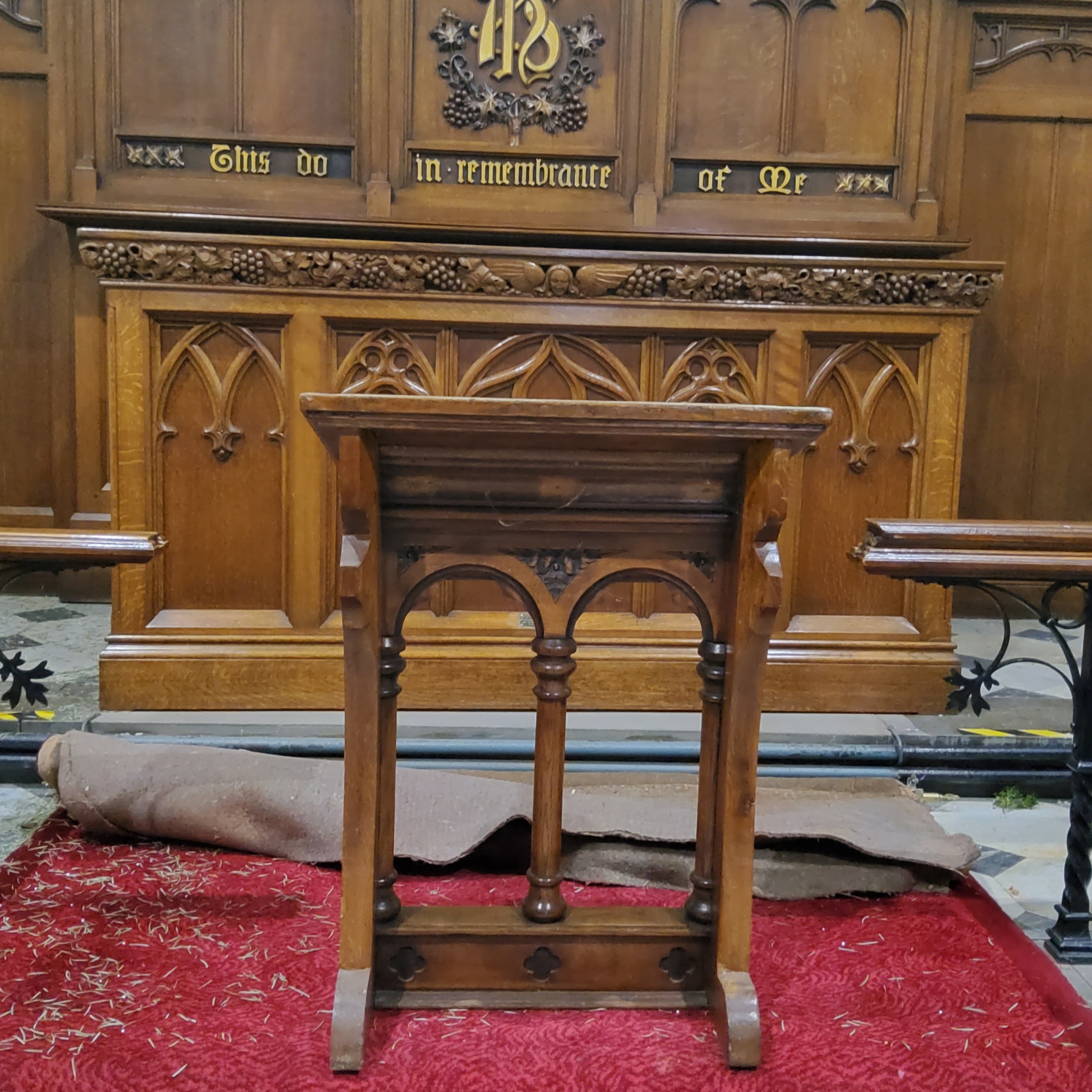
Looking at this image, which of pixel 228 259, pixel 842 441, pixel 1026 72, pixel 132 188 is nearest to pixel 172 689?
pixel 228 259

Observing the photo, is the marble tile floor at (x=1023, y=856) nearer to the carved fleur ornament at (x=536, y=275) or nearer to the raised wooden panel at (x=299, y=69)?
the carved fleur ornament at (x=536, y=275)

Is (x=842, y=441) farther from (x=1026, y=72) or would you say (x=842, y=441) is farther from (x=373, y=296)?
(x=1026, y=72)

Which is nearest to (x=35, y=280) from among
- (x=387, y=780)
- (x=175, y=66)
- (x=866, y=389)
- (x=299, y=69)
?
(x=175, y=66)

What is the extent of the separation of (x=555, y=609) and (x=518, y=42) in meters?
2.40

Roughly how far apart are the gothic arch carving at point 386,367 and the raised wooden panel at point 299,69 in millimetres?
856

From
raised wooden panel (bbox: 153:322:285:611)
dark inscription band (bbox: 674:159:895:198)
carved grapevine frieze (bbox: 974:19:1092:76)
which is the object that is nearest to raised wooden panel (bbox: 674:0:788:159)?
dark inscription band (bbox: 674:159:895:198)

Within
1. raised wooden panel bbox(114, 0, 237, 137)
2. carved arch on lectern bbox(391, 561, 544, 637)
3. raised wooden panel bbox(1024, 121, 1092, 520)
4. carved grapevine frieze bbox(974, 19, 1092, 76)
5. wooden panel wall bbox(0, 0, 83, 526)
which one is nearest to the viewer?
carved arch on lectern bbox(391, 561, 544, 637)

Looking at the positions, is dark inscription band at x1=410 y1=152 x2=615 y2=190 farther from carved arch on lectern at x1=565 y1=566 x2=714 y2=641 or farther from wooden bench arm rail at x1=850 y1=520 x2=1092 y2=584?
carved arch on lectern at x1=565 y1=566 x2=714 y2=641

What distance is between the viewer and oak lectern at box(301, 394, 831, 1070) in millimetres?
1454

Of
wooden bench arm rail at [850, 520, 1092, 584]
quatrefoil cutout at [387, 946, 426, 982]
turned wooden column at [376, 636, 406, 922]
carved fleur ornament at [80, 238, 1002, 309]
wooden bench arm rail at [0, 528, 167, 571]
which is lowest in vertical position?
quatrefoil cutout at [387, 946, 426, 982]

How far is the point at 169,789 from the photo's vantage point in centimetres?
227

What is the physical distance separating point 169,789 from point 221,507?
947 mm

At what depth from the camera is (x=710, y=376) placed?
3.01 m

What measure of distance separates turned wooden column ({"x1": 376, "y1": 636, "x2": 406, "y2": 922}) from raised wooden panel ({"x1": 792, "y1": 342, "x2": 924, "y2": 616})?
68.5 inches
